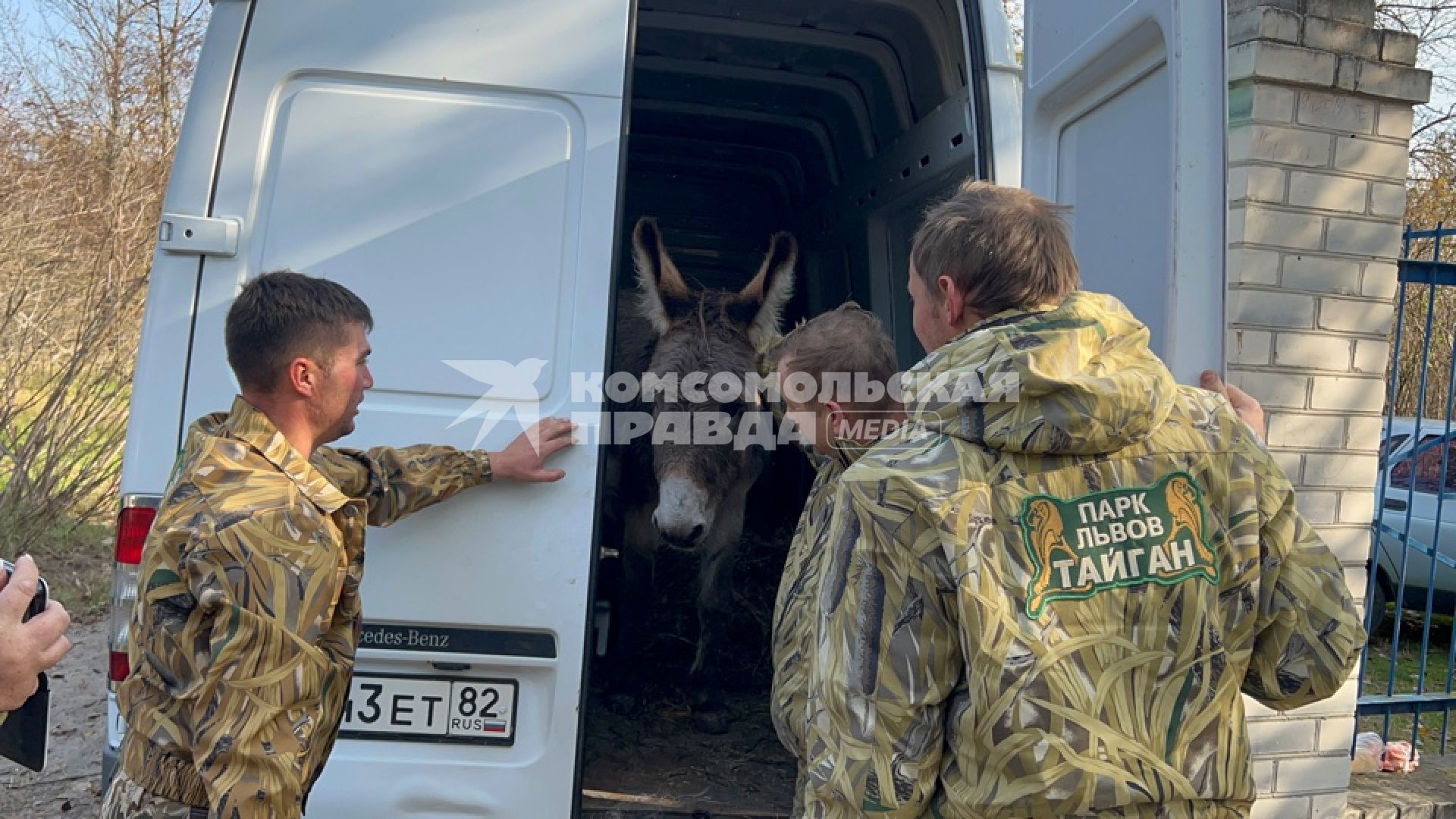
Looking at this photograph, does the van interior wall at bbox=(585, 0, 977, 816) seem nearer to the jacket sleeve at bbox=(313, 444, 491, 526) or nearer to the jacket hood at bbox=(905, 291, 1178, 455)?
the jacket sleeve at bbox=(313, 444, 491, 526)

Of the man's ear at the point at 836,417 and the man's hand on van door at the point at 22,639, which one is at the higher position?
the man's ear at the point at 836,417

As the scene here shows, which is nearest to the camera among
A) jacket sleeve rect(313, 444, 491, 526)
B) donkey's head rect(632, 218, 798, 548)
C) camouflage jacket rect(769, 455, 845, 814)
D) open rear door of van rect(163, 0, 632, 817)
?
camouflage jacket rect(769, 455, 845, 814)

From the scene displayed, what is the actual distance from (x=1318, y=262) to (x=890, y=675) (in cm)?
341

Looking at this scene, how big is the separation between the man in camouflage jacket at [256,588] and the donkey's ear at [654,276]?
1.90 m

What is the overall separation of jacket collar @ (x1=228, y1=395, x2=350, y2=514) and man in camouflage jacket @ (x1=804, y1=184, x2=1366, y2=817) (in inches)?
39.6

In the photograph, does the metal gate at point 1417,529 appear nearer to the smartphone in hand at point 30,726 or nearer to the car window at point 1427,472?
the car window at point 1427,472

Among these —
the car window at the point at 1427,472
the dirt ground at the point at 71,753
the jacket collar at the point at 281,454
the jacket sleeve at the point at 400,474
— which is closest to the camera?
the jacket collar at the point at 281,454

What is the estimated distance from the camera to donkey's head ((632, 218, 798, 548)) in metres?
3.66

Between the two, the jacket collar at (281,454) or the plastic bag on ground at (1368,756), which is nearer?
the jacket collar at (281,454)

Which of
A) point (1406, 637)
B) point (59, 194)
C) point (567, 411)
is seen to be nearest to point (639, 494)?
point (567, 411)

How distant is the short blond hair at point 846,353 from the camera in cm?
204

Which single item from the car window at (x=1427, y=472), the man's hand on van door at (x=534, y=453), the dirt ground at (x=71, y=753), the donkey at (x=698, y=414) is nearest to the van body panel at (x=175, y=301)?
the man's hand on van door at (x=534, y=453)

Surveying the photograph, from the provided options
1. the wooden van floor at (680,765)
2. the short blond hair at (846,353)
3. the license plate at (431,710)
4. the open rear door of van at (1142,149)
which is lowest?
the wooden van floor at (680,765)

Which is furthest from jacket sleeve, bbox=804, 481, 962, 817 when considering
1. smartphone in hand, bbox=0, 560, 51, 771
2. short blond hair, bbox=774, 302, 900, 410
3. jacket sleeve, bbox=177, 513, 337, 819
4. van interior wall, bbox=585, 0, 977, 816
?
van interior wall, bbox=585, 0, 977, 816
